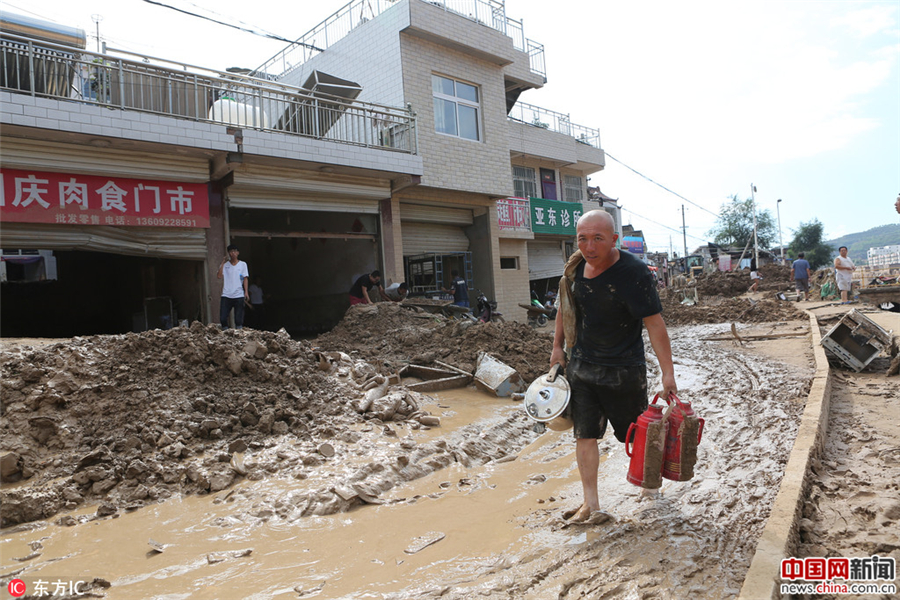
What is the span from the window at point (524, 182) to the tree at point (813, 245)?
40611 millimetres

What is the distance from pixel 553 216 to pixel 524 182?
2094mm

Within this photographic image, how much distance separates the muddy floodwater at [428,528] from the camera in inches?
102

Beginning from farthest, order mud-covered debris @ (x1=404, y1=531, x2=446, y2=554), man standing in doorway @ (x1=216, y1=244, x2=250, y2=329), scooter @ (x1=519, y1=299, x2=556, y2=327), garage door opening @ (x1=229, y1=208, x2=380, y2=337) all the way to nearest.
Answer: scooter @ (x1=519, y1=299, x2=556, y2=327) → garage door opening @ (x1=229, y1=208, x2=380, y2=337) → man standing in doorway @ (x1=216, y1=244, x2=250, y2=329) → mud-covered debris @ (x1=404, y1=531, x2=446, y2=554)

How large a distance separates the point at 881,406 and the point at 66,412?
24.8 ft

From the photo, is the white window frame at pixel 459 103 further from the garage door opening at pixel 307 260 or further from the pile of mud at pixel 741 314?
the pile of mud at pixel 741 314

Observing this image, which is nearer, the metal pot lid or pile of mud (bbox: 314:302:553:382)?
the metal pot lid

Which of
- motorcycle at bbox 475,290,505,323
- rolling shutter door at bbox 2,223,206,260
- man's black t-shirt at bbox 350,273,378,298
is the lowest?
motorcycle at bbox 475,290,505,323

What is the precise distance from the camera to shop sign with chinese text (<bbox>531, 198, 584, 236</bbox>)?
19547mm

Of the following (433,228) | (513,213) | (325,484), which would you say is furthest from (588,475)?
(513,213)

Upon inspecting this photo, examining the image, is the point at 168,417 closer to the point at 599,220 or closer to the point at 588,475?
the point at 588,475

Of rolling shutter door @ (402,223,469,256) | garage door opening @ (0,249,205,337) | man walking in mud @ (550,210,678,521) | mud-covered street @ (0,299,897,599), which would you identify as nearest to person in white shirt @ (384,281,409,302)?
rolling shutter door @ (402,223,469,256)

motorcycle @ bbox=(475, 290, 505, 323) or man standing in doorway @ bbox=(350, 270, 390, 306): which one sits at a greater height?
man standing in doorway @ bbox=(350, 270, 390, 306)

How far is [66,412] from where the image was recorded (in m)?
4.57

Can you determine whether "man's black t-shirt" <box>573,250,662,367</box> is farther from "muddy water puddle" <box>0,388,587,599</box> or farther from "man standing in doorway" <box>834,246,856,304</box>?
"man standing in doorway" <box>834,246,856,304</box>
